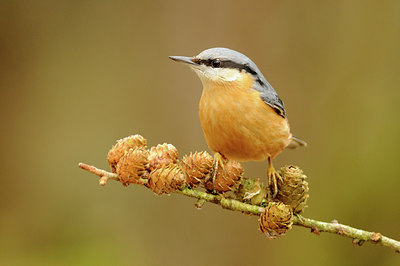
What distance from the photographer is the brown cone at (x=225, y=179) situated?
3.80 feet

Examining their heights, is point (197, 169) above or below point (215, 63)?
below

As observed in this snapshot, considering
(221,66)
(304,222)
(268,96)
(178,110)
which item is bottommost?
(178,110)

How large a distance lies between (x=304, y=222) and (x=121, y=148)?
515mm

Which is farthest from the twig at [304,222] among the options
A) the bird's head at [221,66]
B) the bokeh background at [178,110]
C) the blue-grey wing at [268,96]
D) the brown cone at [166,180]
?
the bokeh background at [178,110]

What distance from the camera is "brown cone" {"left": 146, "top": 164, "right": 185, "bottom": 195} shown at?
1.09m

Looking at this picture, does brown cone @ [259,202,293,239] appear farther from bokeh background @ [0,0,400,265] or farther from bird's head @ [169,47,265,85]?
bokeh background @ [0,0,400,265]

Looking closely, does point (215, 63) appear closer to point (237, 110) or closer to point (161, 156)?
point (237, 110)

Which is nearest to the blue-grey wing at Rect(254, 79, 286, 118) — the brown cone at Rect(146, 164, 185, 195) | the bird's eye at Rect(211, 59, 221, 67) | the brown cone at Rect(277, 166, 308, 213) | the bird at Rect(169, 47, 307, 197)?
the bird at Rect(169, 47, 307, 197)

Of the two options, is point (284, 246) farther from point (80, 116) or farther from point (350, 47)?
point (80, 116)

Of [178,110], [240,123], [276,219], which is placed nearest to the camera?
[276,219]

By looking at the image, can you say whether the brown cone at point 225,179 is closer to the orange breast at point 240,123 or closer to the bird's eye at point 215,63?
the orange breast at point 240,123

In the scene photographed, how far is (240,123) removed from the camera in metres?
1.66

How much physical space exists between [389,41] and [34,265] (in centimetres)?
236

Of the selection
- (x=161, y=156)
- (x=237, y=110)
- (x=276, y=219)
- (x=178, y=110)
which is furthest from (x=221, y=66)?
(x=178, y=110)
